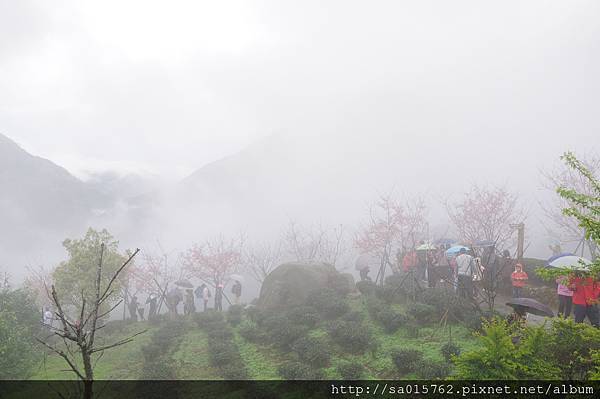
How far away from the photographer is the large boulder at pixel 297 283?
18.8 meters

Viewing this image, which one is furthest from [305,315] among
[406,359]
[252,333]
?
[406,359]

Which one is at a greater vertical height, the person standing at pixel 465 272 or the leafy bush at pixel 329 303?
the person standing at pixel 465 272

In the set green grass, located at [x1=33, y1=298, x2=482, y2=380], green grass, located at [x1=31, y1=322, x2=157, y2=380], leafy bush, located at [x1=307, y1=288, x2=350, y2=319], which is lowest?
green grass, located at [x1=31, y1=322, x2=157, y2=380]

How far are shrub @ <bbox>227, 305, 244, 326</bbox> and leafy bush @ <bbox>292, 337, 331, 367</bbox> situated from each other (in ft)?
19.1

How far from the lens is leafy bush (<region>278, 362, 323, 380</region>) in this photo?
10156 mm

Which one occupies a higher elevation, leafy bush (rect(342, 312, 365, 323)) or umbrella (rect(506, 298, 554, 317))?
umbrella (rect(506, 298, 554, 317))

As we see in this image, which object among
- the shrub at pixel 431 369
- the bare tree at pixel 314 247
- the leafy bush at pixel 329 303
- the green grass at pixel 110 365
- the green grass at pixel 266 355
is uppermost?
the bare tree at pixel 314 247

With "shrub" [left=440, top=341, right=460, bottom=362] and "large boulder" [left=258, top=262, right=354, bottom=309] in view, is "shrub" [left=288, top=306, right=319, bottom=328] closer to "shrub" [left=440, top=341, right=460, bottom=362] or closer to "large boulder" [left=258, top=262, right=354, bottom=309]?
"large boulder" [left=258, top=262, right=354, bottom=309]

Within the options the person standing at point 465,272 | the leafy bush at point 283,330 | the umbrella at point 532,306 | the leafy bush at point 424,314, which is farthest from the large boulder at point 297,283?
the umbrella at point 532,306

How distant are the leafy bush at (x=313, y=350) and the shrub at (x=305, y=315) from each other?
6.44 feet

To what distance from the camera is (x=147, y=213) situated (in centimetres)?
8438

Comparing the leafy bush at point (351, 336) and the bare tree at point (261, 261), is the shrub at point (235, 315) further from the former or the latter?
the bare tree at point (261, 261)

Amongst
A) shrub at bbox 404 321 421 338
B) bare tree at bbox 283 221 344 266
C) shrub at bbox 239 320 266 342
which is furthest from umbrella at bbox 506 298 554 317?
bare tree at bbox 283 221 344 266

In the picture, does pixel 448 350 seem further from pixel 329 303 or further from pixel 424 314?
pixel 329 303
